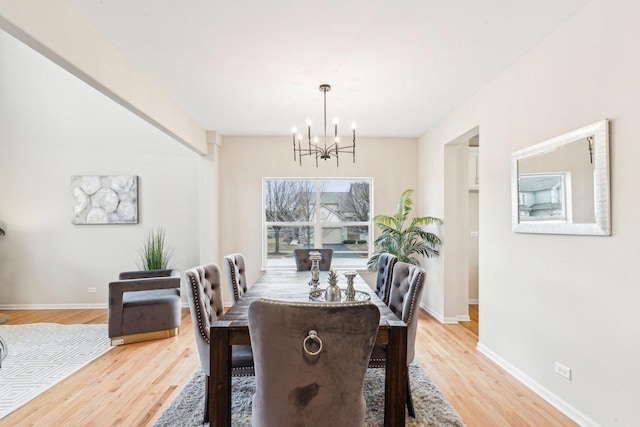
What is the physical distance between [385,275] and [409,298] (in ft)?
2.83

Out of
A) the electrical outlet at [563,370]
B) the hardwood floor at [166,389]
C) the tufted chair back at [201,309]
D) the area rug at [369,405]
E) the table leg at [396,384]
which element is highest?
the tufted chair back at [201,309]

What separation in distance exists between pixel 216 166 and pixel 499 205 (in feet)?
13.0

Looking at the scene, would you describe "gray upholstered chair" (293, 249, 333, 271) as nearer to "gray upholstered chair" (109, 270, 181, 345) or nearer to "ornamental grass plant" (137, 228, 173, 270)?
"gray upholstered chair" (109, 270, 181, 345)

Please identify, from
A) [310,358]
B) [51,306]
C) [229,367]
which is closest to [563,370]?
[310,358]

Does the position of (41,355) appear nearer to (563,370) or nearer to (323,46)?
(323,46)

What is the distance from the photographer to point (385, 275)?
311 cm

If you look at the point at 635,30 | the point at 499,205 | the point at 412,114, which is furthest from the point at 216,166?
the point at 635,30

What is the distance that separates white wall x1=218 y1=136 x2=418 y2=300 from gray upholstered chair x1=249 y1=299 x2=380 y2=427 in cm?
405

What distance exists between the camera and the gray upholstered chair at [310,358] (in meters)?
1.34

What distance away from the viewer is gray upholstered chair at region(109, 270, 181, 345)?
3.64 m

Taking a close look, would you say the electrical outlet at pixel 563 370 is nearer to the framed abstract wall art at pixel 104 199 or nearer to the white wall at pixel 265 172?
the white wall at pixel 265 172

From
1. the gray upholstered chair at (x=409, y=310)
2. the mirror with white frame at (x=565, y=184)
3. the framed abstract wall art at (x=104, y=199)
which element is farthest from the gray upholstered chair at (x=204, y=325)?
the framed abstract wall art at (x=104, y=199)

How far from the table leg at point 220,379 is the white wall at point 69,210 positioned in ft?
12.4

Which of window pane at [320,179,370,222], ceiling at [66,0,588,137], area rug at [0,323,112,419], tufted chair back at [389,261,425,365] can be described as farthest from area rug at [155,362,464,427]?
window pane at [320,179,370,222]
